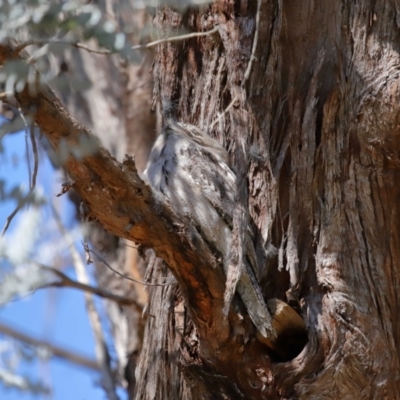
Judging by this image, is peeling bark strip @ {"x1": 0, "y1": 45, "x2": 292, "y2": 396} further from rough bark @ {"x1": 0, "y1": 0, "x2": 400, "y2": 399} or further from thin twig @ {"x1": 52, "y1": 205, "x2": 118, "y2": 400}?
thin twig @ {"x1": 52, "y1": 205, "x2": 118, "y2": 400}

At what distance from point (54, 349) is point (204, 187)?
258cm

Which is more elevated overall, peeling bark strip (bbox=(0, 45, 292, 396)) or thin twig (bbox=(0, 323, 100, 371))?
thin twig (bbox=(0, 323, 100, 371))

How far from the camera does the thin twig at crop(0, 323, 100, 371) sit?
4.40 metres

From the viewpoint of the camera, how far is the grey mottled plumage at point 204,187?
92.3 inches

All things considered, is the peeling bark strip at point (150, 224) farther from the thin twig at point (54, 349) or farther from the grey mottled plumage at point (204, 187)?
the thin twig at point (54, 349)

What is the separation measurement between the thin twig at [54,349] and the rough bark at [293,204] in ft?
5.75

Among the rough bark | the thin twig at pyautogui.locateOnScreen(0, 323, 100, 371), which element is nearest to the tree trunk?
the rough bark

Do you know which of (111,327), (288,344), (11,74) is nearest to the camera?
(11,74)

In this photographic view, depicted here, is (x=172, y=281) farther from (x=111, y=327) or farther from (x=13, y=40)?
(x=111, y=327)

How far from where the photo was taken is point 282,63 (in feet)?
8.86

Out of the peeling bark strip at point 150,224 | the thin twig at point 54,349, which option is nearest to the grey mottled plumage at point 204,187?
the peeling bark strip at point 150,224

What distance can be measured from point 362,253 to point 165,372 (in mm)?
818

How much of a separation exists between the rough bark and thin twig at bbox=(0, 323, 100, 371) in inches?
69.0

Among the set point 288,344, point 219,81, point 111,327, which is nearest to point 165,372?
point 288,344
